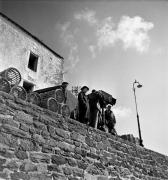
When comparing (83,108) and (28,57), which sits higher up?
Answer: (28,57)

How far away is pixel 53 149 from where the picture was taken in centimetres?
504

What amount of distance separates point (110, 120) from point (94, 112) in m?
1.14

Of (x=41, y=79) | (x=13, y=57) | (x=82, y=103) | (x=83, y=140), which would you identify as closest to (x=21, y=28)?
(x=13, y=57)

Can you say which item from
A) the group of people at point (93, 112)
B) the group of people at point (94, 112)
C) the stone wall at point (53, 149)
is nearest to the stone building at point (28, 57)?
the group of people at point (93, 112)

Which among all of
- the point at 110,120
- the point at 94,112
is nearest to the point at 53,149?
the point at 94,112

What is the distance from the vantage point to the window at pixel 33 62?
14.7m

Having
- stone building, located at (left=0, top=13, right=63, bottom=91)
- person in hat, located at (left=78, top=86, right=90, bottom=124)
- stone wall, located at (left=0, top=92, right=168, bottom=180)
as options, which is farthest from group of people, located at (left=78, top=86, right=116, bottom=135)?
stone building, located at (left=0, top=13, right=63, bottom=91)

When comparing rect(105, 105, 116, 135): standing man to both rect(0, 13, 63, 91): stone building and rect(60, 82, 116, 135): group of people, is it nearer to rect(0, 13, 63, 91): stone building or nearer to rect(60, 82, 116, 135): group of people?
rect(60, 82, 116, 135): group of people

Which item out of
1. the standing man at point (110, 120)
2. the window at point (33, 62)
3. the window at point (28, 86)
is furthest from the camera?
the window at point (33, 62)

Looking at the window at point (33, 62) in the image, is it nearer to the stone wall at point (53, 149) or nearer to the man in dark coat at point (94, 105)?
the man in dark coat at point (94, 105)

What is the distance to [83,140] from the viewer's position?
19.5ft

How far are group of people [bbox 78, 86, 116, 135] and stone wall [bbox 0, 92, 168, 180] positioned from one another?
0.64 metres

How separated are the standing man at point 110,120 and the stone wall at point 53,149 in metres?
0.99

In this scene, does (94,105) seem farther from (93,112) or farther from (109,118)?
(109,118)
